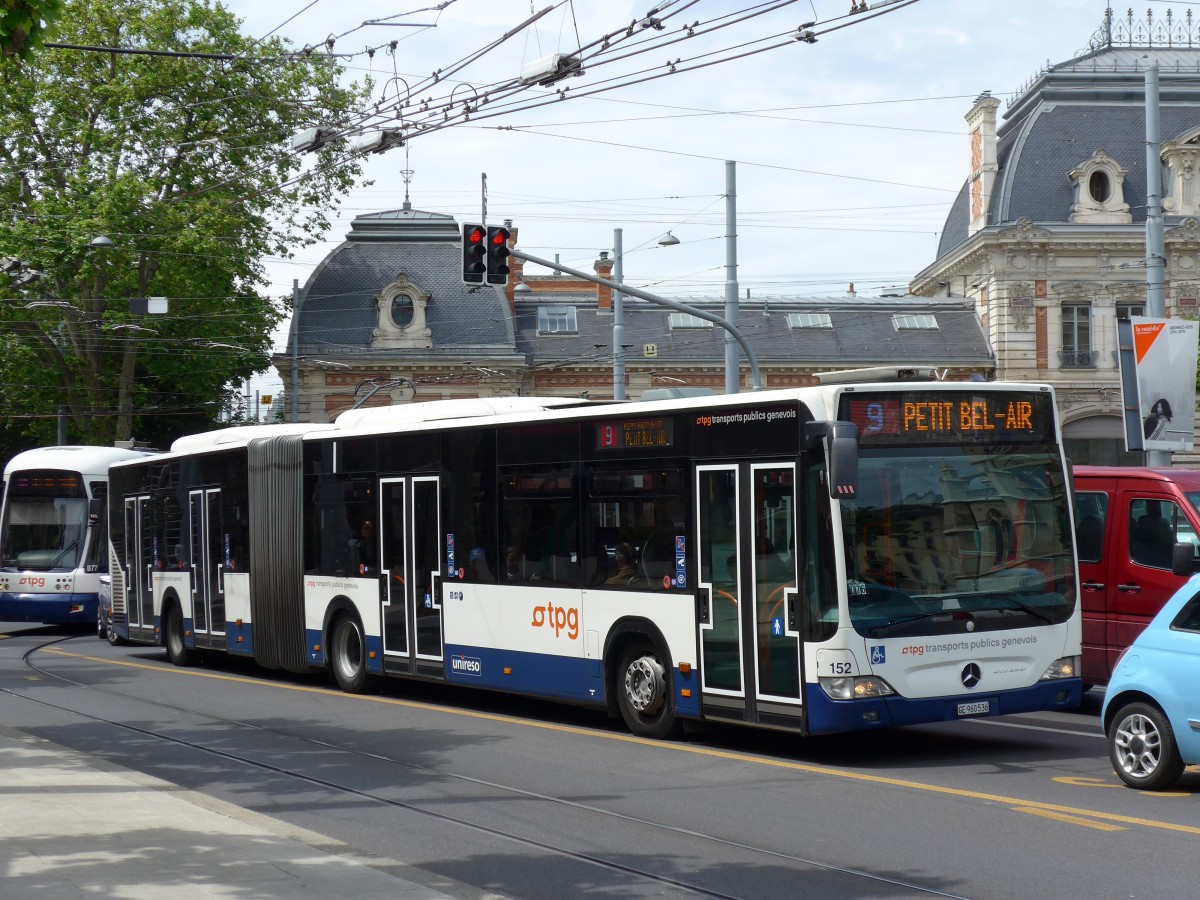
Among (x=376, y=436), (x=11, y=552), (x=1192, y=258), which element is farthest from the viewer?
(x=1192, y=258)

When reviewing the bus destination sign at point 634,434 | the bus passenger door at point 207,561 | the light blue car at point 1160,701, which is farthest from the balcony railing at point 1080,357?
the light blue car at point 1160,701

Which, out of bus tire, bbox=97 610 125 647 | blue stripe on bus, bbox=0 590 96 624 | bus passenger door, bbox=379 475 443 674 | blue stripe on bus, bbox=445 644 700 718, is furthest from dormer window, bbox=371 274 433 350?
blue stripe on bus, bbox=445 644 700 718

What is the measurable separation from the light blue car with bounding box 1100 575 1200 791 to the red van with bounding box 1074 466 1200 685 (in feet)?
11.1

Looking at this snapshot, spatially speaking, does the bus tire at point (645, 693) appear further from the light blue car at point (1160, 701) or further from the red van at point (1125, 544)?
the light blue car at point (1160, 701)

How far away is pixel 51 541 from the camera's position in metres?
29.0

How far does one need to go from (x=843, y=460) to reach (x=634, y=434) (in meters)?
2.79

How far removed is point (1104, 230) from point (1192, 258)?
3316mm

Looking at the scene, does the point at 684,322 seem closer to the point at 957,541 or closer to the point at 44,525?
the point at 44,525

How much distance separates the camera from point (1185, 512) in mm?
13109

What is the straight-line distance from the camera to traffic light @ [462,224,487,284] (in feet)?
67.8

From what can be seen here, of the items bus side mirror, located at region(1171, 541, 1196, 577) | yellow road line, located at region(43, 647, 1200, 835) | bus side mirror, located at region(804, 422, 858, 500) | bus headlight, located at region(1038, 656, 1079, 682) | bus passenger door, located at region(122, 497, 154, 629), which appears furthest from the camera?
bus passenger door, located at region(122, 497, 154, 629)

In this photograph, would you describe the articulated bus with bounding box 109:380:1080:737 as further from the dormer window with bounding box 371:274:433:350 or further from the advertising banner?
the dormer window with bounding box 371:274:433:350

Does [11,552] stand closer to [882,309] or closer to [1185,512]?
[1185,512]

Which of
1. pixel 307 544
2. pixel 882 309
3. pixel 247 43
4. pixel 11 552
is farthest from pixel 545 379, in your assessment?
pixel 307 544
